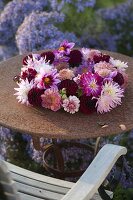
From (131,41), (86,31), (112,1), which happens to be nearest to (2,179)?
(86,31)

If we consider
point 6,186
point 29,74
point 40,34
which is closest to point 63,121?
point 29,74

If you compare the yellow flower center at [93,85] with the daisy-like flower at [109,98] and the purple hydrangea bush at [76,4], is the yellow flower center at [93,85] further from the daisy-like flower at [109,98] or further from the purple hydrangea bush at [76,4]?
the purple hydrangea bush at [76,4]

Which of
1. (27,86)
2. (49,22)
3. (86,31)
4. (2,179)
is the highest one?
(2,179)

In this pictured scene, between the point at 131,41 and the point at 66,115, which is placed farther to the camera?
the point at 131,41

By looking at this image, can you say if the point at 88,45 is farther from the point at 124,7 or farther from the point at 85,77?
the point at 85,77

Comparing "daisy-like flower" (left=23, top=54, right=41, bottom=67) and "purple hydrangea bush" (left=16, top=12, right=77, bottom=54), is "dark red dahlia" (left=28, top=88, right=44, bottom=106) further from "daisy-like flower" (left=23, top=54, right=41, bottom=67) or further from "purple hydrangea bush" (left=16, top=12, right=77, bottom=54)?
"purple hydrangea bush" (left=16, top=12, right=77, bottom=54)

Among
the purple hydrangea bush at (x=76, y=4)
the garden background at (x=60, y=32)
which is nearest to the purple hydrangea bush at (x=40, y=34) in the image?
the garden background at (x=60, y=32)

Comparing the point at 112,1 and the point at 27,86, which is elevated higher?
the point at 27,86
